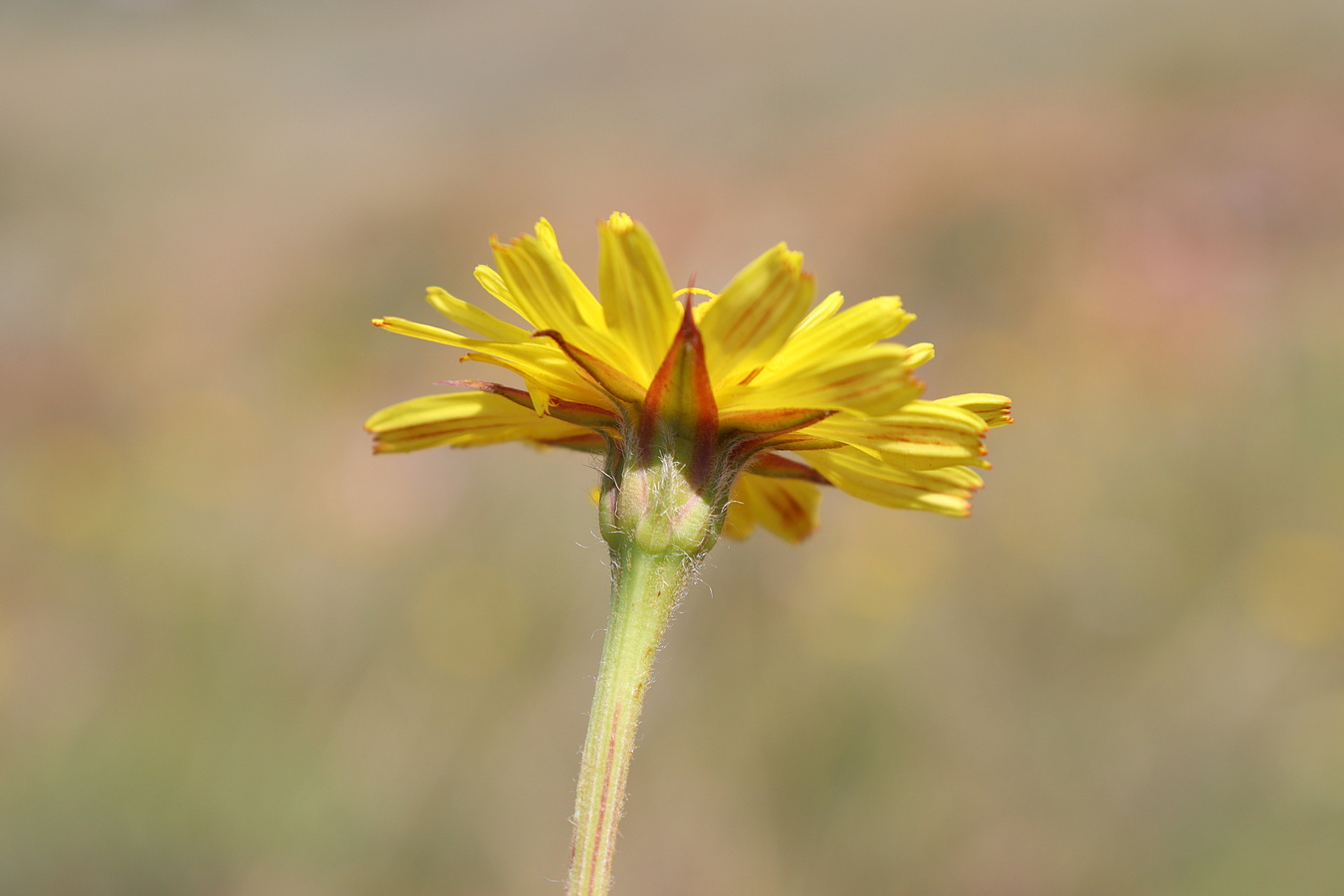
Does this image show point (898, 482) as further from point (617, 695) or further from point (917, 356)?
point (617, 695)

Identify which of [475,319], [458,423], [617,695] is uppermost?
[475,319]

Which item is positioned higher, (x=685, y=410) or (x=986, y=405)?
(x=986, y=405)

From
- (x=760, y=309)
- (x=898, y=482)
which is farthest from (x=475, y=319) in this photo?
(x=898, y=482)

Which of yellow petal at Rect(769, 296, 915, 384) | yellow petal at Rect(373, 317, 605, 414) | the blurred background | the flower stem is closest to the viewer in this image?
the flower stem

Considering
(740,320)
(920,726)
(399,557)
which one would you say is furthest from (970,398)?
(399,557)

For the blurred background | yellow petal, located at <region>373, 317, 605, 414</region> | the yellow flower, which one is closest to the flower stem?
the yellow flower

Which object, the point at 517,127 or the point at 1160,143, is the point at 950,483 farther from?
the point at 517,127

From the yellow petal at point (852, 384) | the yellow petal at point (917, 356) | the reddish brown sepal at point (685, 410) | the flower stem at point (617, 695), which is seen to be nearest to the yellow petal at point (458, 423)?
the reddish brown sepal at point (685, 410)

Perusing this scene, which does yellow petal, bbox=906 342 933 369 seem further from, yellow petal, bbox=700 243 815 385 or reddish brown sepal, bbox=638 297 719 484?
reddish brown sepal, bbox=638 297 719 484
